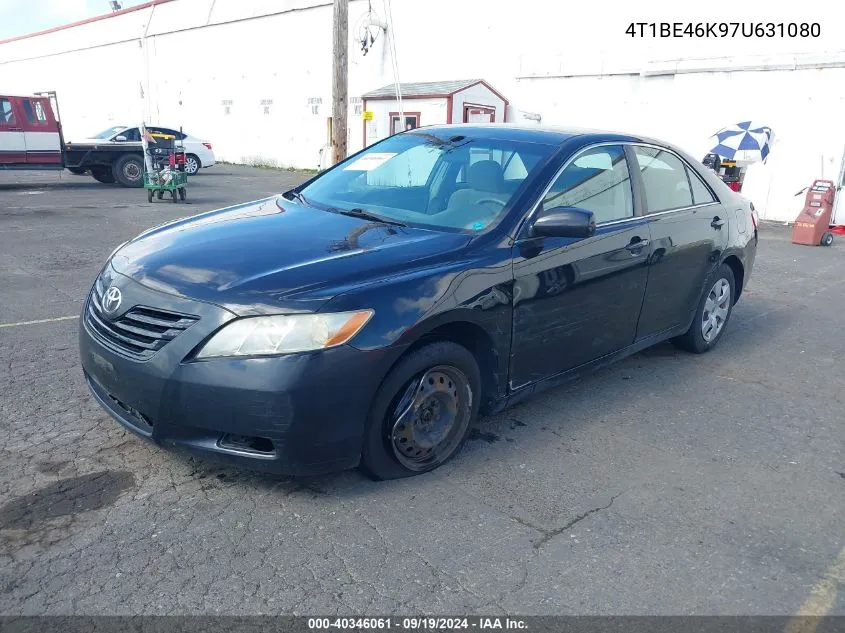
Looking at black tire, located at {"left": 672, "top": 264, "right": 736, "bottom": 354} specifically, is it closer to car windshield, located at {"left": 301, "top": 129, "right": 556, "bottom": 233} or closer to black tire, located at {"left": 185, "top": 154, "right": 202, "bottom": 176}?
car windshield, located at {"left": 301, "top": 129, "right": 556, "bottom": 233}

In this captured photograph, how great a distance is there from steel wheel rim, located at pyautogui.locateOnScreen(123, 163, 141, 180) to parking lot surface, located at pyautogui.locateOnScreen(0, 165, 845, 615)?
1407 centimetres

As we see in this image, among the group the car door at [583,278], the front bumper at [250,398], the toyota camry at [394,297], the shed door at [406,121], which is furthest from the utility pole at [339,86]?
the front bumper at [250,398]

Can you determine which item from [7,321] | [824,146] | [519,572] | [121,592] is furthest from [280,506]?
[824,146]

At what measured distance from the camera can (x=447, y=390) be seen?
3449mm

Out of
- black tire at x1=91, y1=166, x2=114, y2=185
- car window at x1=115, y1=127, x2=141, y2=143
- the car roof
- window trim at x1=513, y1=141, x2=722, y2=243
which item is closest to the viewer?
window trim at x1=513, y1=141, x2=722, y2=243

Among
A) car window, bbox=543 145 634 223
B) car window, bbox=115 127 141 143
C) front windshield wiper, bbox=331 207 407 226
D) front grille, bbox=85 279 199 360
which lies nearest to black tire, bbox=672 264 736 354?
car window, bbox=543 145 634 223

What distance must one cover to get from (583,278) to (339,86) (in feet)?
35.3

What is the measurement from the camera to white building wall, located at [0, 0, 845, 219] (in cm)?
1448

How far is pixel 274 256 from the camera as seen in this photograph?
10.7 feet

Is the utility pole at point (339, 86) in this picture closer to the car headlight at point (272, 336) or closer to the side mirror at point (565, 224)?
the side mirror at point (565, 224)

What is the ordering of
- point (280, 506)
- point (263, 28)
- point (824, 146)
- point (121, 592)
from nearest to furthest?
point (121, 592)
point (280, 506)
point (824, 146)
point (263, 28)

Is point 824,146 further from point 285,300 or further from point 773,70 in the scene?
point 285,300

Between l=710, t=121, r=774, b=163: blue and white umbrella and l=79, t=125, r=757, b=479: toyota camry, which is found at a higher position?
→ l=79, t=125, r=757, b=479: toyota camry

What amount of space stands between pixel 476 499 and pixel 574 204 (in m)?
1.77
